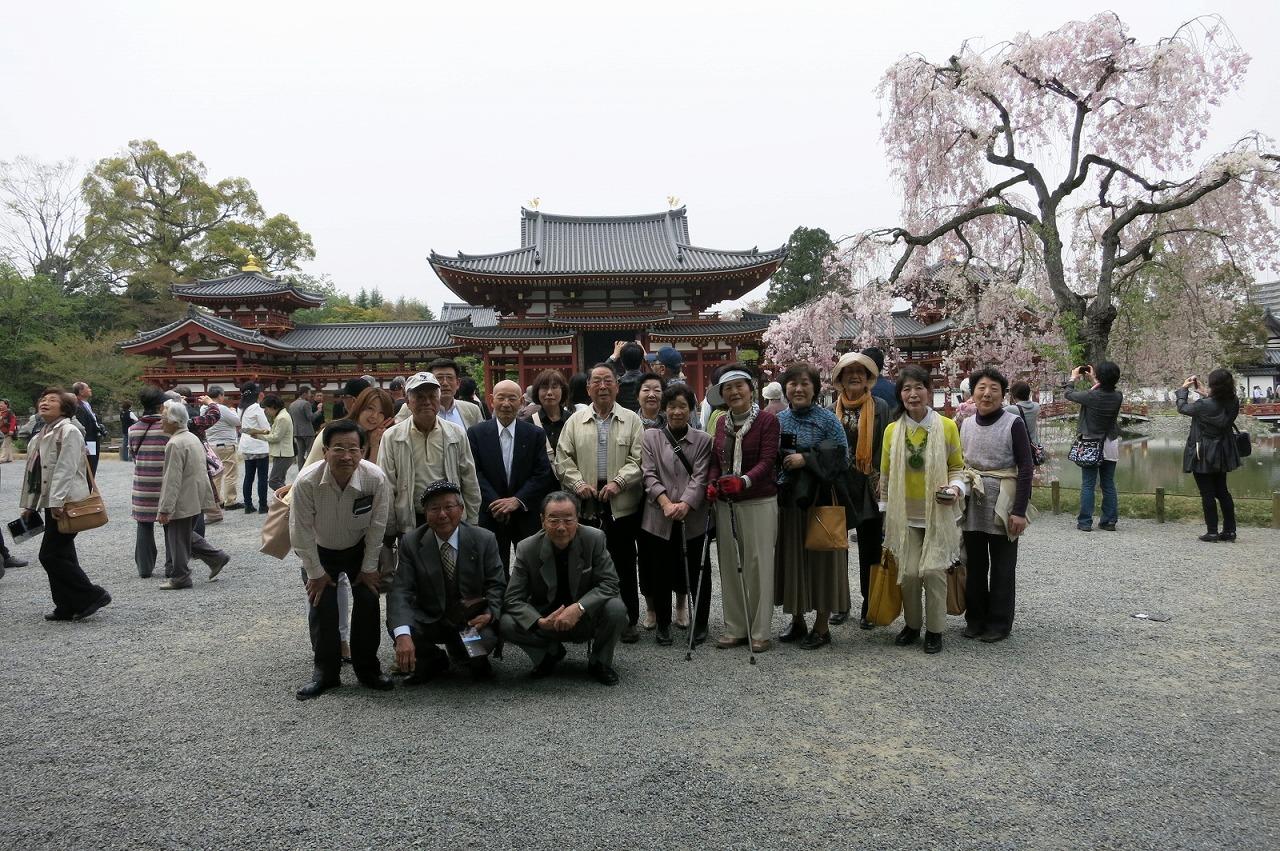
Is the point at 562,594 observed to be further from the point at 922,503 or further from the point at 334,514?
the point at 922,503

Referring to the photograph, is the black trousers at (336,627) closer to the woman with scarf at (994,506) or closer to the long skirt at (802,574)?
the long skirt at (802,574)

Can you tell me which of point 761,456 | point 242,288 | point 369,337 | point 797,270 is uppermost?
point 797,270

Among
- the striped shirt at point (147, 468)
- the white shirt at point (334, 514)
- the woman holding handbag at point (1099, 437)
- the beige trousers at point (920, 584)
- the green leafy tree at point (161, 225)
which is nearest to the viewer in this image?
the white shirt at point (334, 514)

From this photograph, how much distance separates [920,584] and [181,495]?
5521 millimetres

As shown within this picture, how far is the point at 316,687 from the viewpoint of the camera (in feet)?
11.8

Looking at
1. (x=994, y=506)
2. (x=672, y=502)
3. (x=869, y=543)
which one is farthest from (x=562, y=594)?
(x=994, y=506)

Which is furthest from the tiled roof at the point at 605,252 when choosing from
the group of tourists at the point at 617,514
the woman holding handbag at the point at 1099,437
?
the group of tourists at the point at 617,514

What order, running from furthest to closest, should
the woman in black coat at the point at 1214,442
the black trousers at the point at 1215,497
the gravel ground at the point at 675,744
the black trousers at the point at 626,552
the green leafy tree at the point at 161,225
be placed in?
1. the green leafy tree at the point at 161,225
2. the black trousers at the point at 1215,497
3. the woman in black coat at the point at 1214,442
4. the black trousers at the point at 626,552
5. the gravel ground at the point at 675,744

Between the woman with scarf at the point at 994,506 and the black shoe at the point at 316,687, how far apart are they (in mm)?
3612

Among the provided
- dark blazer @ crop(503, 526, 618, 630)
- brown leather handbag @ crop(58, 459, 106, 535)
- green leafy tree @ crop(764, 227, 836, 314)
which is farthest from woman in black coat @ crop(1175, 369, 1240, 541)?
green leafy tree @ crop(764, 227, 836, 314)

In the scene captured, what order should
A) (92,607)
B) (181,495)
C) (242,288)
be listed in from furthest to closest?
(242,288) → (181,495) → (92,607)

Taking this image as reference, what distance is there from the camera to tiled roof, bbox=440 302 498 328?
27.1 metres

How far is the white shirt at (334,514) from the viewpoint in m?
3.55

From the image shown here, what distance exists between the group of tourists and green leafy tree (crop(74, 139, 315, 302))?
37511mm
